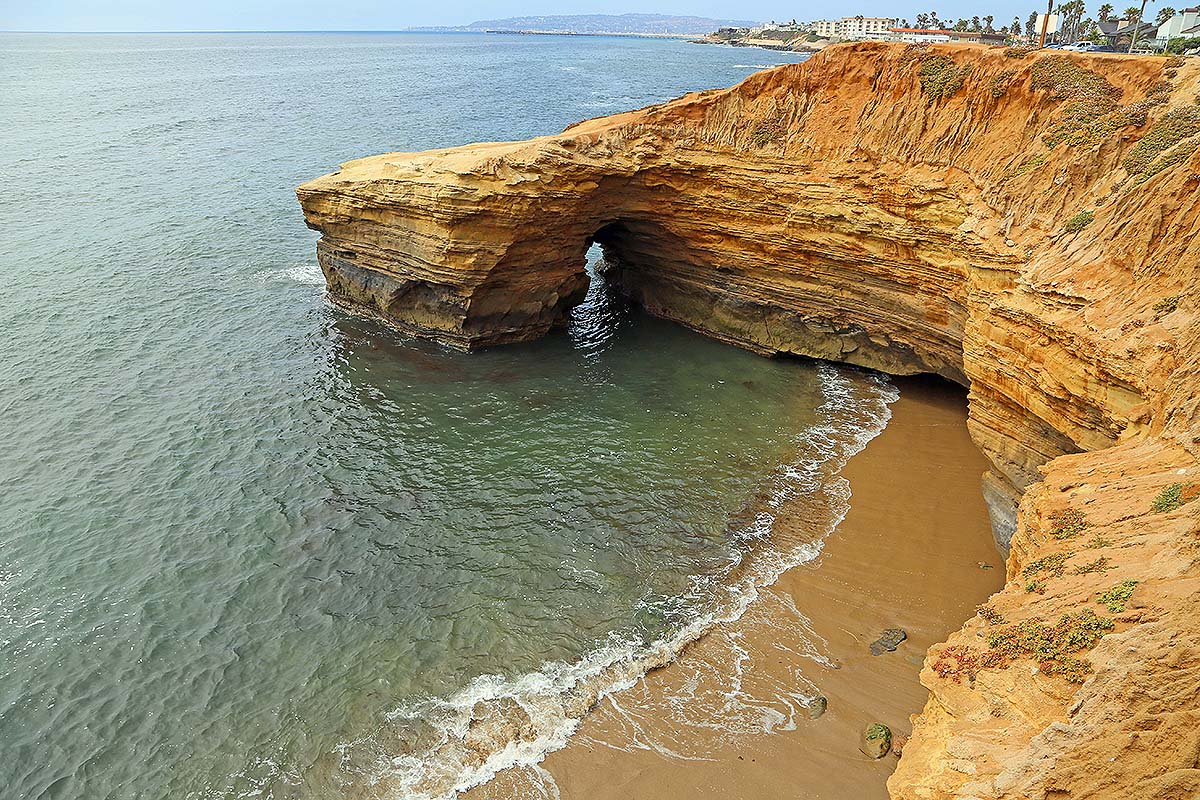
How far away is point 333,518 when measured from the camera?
18078 mm

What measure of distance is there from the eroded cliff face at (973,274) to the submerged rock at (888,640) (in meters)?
3.16

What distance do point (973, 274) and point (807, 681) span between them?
35.1 feet

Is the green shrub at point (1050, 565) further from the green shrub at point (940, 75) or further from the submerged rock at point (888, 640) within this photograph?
the green shrub at point (940, 75)

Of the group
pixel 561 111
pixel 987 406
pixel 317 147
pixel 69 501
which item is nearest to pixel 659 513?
pixel 987 406

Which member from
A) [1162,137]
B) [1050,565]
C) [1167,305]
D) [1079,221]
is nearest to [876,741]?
[1050,565]

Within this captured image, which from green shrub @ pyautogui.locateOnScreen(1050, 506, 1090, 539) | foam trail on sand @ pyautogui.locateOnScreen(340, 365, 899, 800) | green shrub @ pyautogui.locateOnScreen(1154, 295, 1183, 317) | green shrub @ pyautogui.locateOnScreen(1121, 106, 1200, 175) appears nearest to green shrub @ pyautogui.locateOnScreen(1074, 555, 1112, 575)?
green shrub @ pyautogui.locateOnScreen(1050, 506, 1090, 539)

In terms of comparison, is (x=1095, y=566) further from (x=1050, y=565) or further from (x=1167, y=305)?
(x=1167, y=305)

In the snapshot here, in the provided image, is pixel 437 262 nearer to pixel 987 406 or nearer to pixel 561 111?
pixel 987 406

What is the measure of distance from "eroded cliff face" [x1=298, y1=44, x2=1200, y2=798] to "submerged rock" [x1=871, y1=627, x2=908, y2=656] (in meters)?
3.16

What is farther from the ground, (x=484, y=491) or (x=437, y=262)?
(x=437, y=262)

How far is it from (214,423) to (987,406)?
20.6 metres

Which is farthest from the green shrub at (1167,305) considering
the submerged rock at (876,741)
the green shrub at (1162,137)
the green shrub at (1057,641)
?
the submerged rock at (876,741)

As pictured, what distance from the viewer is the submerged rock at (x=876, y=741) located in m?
12.1

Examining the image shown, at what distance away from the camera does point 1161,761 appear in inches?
208
